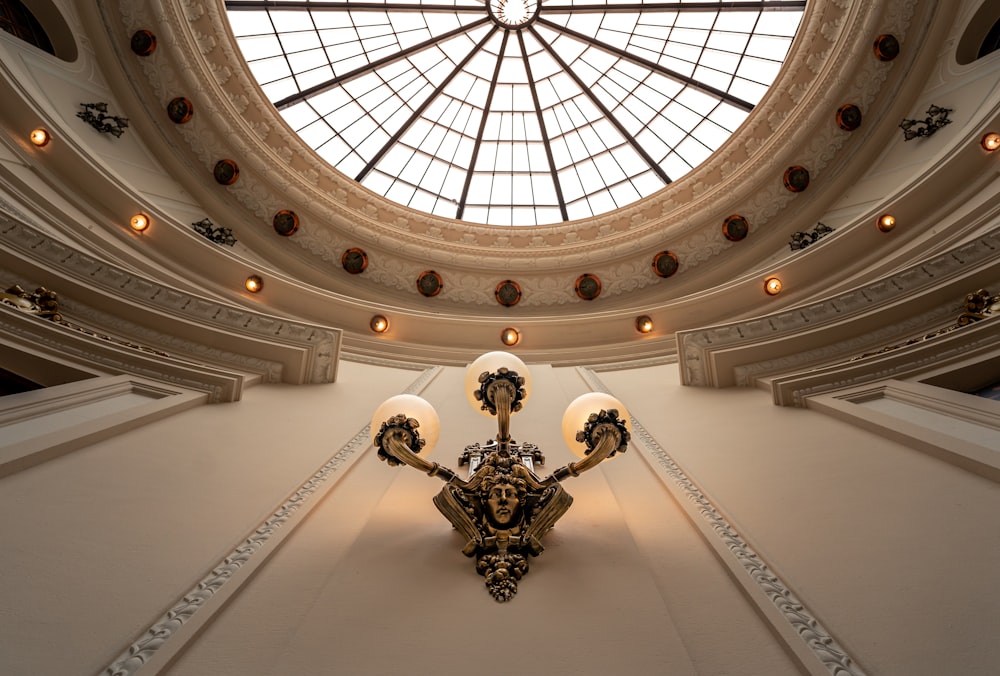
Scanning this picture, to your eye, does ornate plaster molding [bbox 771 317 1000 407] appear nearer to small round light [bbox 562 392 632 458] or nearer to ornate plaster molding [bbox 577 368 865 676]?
ornate plaster molding [bbox 577 368 865 676]

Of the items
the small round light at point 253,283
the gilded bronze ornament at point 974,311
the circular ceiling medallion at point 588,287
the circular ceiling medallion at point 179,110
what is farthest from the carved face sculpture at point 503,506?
the circular ceiling medallion at point 179,110

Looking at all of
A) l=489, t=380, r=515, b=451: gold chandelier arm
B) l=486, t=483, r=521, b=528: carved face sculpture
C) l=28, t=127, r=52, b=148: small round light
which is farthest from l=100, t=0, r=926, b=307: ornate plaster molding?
l=486, t=483, r=521, b=528: carved face sculpture

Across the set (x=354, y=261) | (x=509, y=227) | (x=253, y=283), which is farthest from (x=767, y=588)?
(x=509, y=227)

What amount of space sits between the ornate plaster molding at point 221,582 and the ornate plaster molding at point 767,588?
2.00 meters

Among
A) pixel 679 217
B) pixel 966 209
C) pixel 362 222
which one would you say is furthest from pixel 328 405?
pixel 679 217

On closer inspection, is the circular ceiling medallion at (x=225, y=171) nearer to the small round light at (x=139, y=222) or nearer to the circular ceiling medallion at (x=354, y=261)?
the circular ceiling medallion at (x=354, y=261)

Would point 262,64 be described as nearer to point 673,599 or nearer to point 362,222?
point 362,222

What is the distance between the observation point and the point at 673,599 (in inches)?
88.4

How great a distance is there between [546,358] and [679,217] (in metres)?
4.55

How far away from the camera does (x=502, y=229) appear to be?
11.7 metres

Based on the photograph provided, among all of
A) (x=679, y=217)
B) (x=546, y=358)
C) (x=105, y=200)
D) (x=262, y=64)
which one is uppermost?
(x=262, y=64)

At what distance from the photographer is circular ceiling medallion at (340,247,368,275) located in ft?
34.7

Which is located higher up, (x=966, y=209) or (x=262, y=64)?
(x=262, y=64)

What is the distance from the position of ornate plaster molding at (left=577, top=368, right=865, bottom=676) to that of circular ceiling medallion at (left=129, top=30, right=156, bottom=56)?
Result: 34.6 feet
